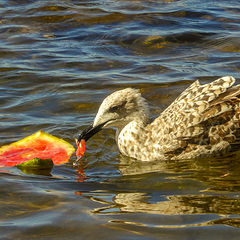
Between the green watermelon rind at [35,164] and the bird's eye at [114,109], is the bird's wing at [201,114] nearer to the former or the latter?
the bird's eye at [114,109]

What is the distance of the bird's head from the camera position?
6965 mm

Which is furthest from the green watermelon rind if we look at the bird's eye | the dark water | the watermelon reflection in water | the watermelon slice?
the bird's eye

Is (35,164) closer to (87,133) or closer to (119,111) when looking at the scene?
(87,133)

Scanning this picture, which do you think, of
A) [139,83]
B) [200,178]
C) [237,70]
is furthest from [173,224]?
[237,70]

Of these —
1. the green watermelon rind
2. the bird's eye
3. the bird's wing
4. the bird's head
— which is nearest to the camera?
the green watermelon rind

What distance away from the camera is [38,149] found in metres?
7.19

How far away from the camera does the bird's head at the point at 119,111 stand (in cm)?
696

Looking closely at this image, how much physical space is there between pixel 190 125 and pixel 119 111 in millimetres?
981

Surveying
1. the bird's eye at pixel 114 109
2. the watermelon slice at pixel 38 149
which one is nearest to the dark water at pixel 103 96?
the watermelon slice at pixel 38 149

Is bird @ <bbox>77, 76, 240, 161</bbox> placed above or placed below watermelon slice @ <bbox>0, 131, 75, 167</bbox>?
above

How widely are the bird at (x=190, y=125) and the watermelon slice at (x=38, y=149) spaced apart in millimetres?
355

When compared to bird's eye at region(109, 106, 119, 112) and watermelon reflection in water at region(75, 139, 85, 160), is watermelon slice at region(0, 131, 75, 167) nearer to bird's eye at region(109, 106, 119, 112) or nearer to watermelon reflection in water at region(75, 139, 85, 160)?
watermelon reflection in water at region(75, 139, 85, 160)

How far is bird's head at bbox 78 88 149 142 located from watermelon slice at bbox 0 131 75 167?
33 centimetres

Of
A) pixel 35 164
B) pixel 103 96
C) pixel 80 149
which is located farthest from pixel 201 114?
pixel 103 96
